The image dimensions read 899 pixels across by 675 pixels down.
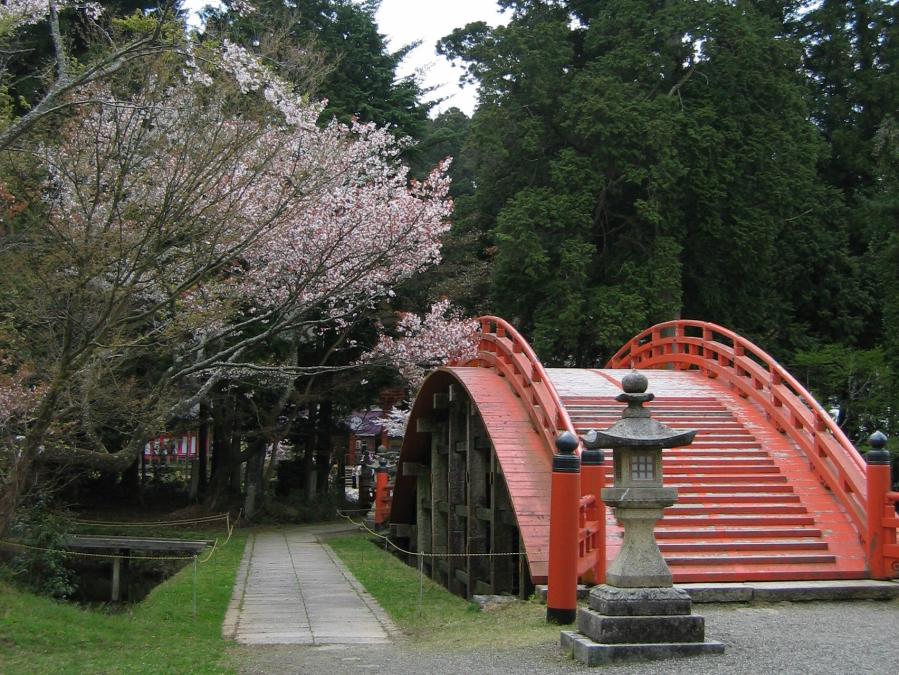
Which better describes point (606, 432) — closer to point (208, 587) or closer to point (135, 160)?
point (135, 160)

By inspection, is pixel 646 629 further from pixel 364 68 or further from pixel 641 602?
pixel 364 68

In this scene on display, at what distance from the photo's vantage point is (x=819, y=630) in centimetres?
807

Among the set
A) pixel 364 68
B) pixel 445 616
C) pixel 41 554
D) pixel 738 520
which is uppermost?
pixel 364 68

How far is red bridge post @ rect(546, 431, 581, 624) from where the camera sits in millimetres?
8680

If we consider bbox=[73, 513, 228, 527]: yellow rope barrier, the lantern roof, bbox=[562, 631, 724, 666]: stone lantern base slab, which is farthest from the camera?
bbox=[73, 513, 228, 527]: yellow rope barrier

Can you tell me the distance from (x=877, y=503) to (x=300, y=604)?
6.94 m

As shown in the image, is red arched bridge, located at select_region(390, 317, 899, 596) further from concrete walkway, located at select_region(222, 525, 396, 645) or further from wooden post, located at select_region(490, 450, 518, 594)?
concrete walkway, located at select_region(222, 525, 396, 645)

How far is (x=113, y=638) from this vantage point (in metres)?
9.20

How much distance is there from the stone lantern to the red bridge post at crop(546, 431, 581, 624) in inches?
41.9

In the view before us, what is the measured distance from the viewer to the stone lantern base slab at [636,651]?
22.8 ft

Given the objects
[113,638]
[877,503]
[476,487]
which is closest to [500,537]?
[476,487]

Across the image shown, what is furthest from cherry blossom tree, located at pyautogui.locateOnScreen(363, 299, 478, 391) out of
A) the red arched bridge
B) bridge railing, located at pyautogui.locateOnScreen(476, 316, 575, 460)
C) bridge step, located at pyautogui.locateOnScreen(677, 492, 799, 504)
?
bridge step, located at pyautogui.locateOnScreen(677, 492, 799, 504)

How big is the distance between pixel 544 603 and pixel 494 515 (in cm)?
411

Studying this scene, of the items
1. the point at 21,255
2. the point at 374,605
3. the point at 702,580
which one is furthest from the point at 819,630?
the point at 21,255
